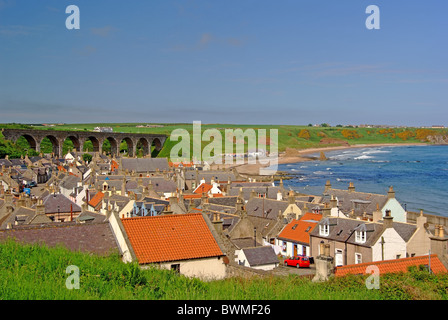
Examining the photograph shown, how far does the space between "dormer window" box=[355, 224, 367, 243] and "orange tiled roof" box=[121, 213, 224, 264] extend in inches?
505

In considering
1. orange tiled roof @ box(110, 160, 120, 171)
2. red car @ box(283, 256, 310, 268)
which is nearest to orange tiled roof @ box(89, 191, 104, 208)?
red car @ box(283, 256, 310, 268)

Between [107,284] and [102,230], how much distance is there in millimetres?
8559

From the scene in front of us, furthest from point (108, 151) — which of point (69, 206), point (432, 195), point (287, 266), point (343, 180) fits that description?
point (287, 266)

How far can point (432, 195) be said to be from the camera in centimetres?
8412

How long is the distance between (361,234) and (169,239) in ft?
49.4

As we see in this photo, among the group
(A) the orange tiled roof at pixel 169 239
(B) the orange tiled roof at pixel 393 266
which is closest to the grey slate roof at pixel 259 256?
(A) the orange tiled roof at pixel 169 239

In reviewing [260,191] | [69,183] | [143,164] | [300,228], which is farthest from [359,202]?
[143,164]

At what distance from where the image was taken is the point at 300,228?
124 ft

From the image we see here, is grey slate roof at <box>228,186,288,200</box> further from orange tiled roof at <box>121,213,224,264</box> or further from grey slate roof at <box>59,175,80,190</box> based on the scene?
orange tiled roof at <box>121,213,224,264</box>

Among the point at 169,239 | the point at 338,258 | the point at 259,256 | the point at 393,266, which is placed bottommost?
the point at 338,258

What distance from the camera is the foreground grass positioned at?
1233 cm

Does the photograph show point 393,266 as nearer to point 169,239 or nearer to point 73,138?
point 169,239

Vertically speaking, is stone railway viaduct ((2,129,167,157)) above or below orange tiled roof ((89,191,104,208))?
above
